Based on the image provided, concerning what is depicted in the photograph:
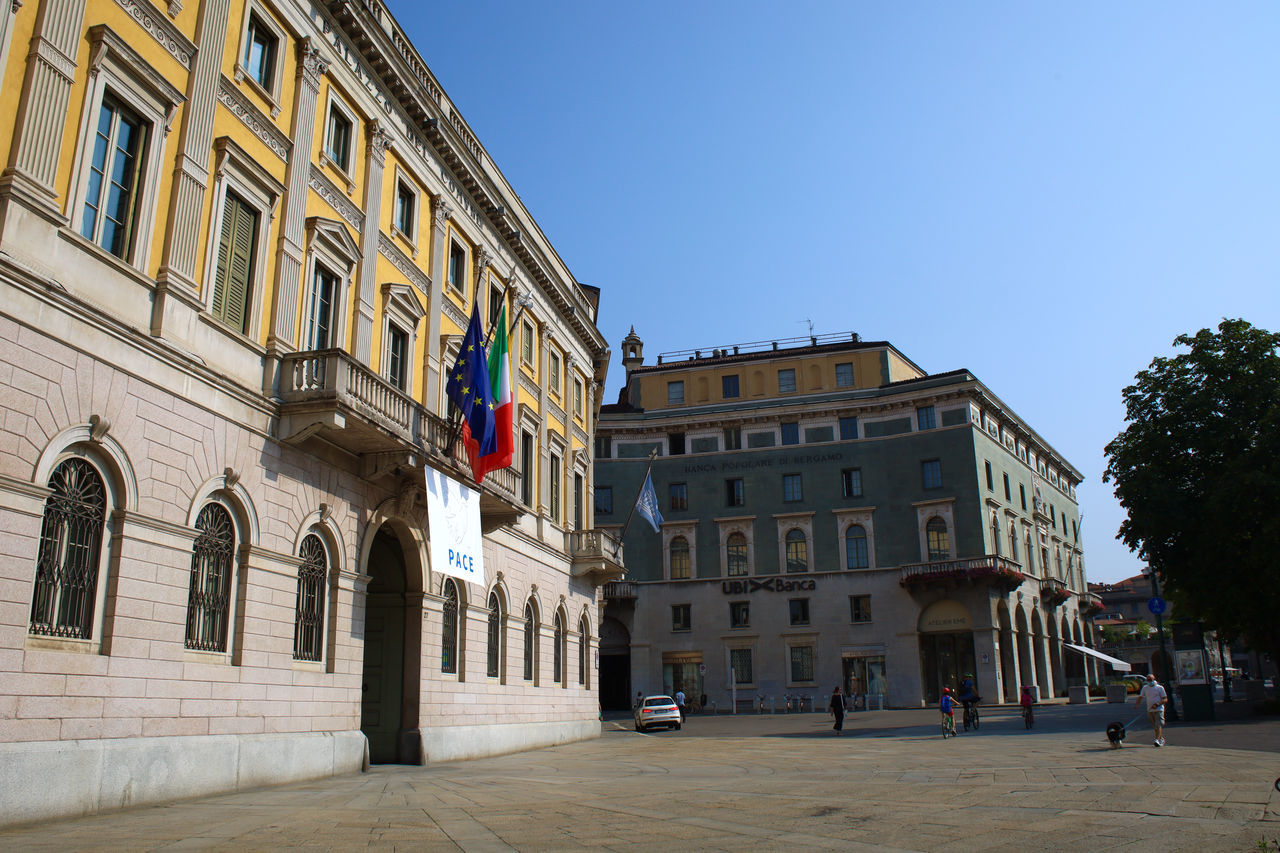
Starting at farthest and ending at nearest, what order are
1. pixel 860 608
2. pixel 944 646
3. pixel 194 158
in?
pixel 860 608 < pixel 944 646 < pixel 194 158

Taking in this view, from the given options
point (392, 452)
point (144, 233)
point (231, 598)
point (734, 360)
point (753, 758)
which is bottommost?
point (753, 758)

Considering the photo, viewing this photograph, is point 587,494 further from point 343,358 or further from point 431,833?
point 431,833

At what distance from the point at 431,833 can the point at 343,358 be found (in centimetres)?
920

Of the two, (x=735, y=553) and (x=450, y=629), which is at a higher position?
(x=735, y=553)

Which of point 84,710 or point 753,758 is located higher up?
point 84,710

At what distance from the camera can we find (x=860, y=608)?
56188 millimetres

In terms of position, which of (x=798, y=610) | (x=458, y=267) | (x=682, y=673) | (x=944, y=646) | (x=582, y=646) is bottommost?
(x=682, y=673)

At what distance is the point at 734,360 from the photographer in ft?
207

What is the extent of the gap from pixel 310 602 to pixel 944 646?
44299 mm

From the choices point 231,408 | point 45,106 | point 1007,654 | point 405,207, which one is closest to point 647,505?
point 405,207

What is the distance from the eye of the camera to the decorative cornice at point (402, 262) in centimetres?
2156

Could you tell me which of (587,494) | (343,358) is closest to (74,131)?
(343,358)

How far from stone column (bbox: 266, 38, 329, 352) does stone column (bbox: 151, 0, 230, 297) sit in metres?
2.13

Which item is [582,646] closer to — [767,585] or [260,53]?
[260,53]
